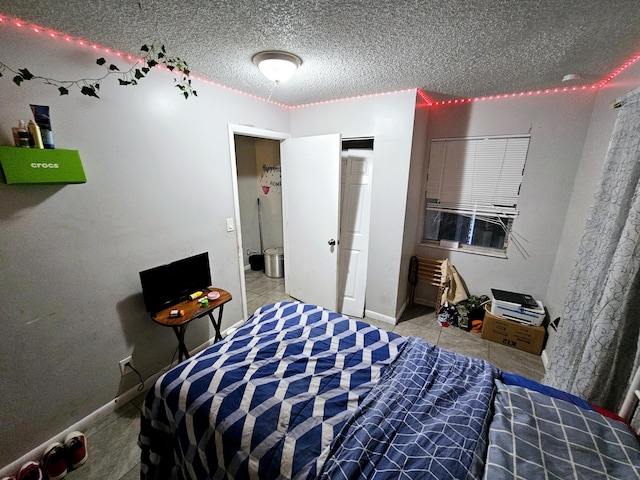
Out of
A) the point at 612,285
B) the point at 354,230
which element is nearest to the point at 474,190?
the point at 354,230

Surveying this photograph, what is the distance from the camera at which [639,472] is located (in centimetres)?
81

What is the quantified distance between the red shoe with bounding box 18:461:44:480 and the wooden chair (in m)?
3.25

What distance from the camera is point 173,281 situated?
1.87 metres

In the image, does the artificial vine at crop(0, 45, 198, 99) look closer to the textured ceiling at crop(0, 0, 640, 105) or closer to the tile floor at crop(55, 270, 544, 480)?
the textured ceiling at crop(0, 0, 640, 105)

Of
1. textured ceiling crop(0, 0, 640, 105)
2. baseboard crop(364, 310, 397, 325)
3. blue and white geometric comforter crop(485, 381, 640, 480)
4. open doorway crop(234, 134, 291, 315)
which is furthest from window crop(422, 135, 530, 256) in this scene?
open doorway crop(234, 134, 291, 315)

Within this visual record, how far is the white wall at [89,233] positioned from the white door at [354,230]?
4.63 feet

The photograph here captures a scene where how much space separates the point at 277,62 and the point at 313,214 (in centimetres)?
149

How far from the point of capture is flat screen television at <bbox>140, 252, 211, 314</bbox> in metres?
1.72

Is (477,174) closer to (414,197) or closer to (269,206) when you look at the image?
(414,197)

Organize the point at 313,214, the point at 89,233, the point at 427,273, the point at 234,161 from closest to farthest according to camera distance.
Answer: the point at 89,233 < the point at 234,161 < the point at 313,214 < the point at 427,273

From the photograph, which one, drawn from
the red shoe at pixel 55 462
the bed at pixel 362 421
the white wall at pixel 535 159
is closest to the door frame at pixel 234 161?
the bed at pixel 362 421

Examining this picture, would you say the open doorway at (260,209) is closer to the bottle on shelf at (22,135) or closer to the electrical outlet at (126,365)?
the electrical outlet at (126,365)

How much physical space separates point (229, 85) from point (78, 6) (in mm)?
1151

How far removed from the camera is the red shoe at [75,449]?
1399 mm
